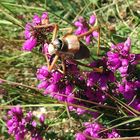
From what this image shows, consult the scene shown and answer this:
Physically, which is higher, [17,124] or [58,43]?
[58,43]

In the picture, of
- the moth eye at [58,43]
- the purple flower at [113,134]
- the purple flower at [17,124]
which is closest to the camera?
the moth eye at [58,43]

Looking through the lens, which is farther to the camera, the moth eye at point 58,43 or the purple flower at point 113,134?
the purple flower at point 113,134

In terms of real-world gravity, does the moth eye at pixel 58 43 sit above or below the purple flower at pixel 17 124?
above

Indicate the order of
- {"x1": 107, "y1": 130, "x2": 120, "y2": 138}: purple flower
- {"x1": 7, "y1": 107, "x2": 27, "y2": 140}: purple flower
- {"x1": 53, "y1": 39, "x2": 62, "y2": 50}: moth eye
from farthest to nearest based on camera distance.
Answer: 1. {"x1": 7, "y1": 107, "x2": 27, "y2": 140}: purple flower
2. {"x1": 107, "y1": 130, "x2": 120, "y2": 138}: purple flower
3. {"x1": 53, "y1": 39, "x2": 62, "y2": 50}: moth eye

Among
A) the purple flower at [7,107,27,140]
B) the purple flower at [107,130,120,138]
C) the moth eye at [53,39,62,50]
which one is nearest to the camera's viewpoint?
the moth eye at [53,39,62,50]

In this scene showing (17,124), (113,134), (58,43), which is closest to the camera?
(58,43)

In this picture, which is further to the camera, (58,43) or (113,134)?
(113,134)

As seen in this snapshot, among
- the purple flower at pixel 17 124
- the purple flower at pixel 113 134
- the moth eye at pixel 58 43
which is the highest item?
the moth eye at pixel 58 43

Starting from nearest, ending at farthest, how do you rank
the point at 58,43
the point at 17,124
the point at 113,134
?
the point at 58,43 < the point at 113,134 < the point at 17,124

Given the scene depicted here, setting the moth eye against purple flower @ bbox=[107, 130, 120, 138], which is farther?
purple flower @ bbox=[107, 130, 120, 138]

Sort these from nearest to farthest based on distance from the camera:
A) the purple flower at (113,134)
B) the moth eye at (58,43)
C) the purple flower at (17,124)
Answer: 1. the moth eye at (58,43)
2. the purple flower at (113,134)
3. the purple flower at (17,124)

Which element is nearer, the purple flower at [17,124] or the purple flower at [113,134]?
the purple flower at [113,134]

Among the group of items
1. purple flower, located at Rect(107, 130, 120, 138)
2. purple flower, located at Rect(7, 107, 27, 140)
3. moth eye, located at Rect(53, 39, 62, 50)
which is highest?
moth eye, located at Rect(53, 39, 62, 50)

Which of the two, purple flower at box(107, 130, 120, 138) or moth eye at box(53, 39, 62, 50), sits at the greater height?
moth eye at box(53, 39, 62, 50)
